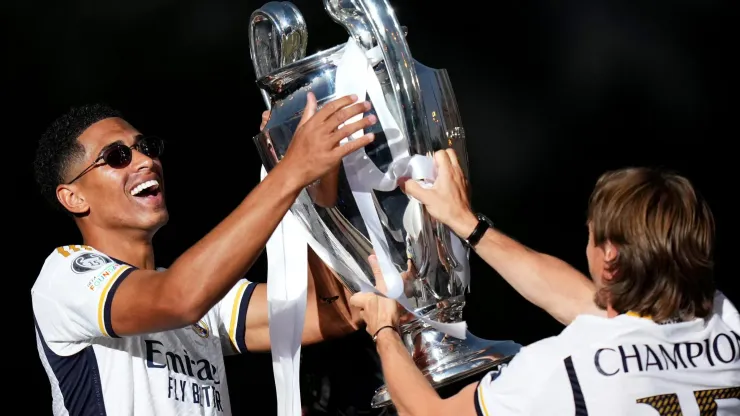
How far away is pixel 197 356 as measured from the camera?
7.05ft

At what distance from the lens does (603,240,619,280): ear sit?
1732 mm

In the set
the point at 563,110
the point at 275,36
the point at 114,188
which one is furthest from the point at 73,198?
the point at 563,110

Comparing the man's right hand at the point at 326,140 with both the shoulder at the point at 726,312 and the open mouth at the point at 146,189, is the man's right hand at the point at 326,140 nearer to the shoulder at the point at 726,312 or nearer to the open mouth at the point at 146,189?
the open mouth at the point at 146,189

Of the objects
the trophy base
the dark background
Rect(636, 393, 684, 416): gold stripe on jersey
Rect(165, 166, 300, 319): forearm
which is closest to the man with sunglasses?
Rect(165, 166, 300, 319): forearm

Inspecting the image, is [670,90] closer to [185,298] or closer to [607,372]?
[607,372]

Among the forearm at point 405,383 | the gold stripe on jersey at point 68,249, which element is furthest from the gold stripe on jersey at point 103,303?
the forearm at point 405,383

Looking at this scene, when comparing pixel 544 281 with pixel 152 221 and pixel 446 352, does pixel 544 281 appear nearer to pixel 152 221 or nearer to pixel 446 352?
pixel 446 352

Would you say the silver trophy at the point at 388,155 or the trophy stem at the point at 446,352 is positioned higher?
the silver trophy at the point at 388,155

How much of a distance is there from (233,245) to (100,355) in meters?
0.47

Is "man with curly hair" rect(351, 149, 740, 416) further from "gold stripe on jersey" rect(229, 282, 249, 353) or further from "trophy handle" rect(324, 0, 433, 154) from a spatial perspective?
"gold stripe on jersey" rect(229, 282, 249, 353)

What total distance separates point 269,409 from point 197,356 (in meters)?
0.92

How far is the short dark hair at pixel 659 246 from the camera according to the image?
1693mm

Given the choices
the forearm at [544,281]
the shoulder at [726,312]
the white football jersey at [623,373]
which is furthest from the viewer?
the forearm at [544,281]

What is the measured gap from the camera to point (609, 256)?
174cm
